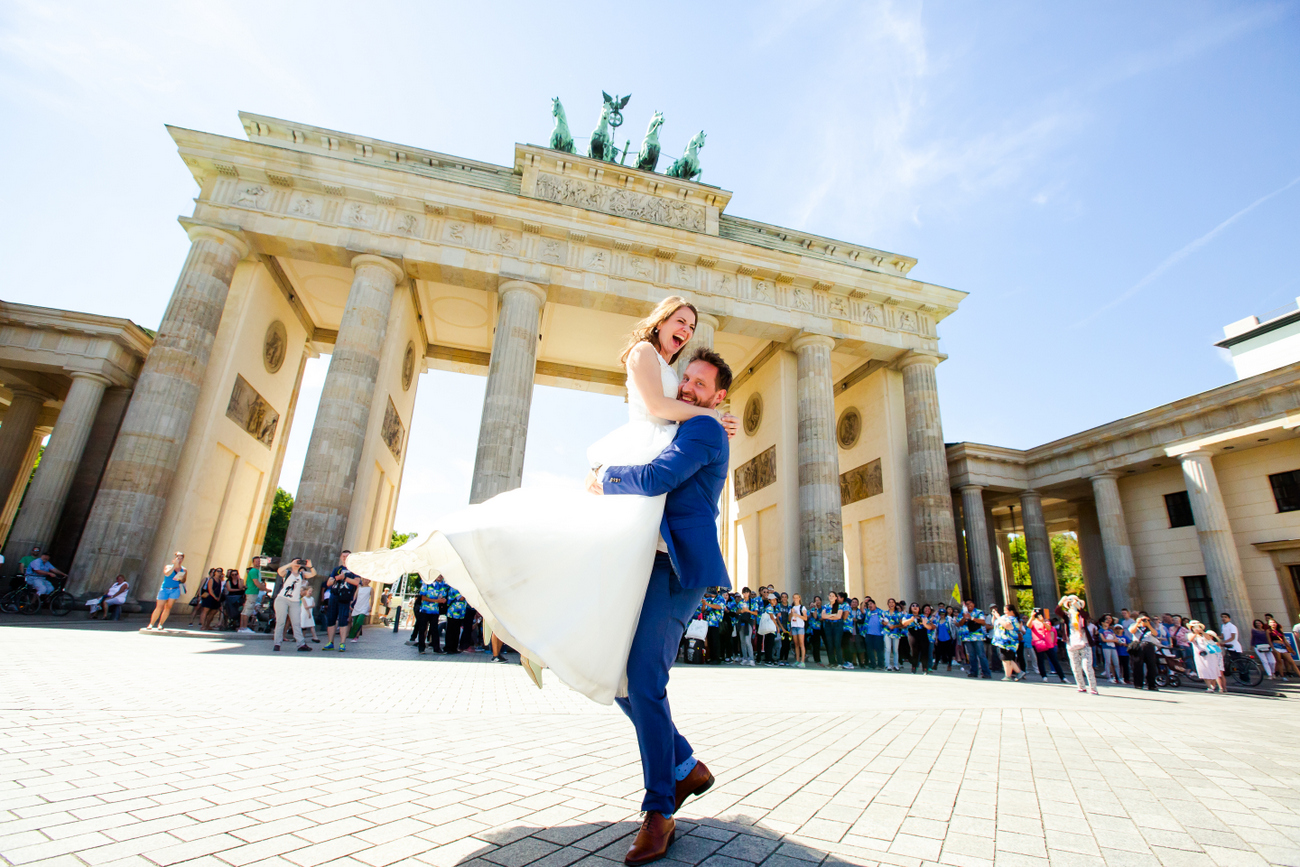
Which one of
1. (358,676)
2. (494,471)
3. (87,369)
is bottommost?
(358,676)

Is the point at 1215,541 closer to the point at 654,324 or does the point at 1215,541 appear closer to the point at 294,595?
the point at 654,324

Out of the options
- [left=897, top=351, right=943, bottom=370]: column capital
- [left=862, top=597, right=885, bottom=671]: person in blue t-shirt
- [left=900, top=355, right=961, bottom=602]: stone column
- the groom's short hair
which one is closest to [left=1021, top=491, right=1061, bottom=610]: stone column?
[left=900, top=355, right=961, bottom=602]: stone column

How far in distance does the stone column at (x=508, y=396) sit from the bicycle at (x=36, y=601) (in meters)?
9.38

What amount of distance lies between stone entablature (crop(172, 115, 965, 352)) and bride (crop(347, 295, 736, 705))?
18.2m

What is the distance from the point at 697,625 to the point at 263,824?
11.4m

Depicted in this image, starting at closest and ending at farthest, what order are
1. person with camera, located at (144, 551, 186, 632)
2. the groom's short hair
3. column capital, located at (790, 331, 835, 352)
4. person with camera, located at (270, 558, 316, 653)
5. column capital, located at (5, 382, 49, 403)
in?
the groom's short hair
person with camera, located at (270, 558, 316, 653)
person with camera, located at (144, 551, 186, 632)
column capital, located at (5, 382, 49, 403)
column capital, located at (790, 331, 835, 352)

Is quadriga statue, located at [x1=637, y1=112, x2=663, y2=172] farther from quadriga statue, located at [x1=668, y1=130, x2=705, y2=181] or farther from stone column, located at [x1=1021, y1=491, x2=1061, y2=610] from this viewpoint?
stone column, located at [x1=1021, y1=491, x2=1061, y2=610]

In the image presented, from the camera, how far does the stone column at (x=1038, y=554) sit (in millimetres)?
22094

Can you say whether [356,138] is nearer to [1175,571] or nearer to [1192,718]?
[1192,718]

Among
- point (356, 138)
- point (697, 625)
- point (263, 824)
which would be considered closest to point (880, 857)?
point (263, 824)

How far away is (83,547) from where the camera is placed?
1420 centimetres

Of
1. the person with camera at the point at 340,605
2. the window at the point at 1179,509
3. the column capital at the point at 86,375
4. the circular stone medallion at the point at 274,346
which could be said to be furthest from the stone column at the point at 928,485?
the column capital at the point at 86,375

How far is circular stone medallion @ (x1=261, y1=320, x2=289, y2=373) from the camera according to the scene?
66.2ft

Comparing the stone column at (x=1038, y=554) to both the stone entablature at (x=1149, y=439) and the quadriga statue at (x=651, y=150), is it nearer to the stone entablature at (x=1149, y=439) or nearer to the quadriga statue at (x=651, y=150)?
the stone entablature at (x=1149, y=439)
